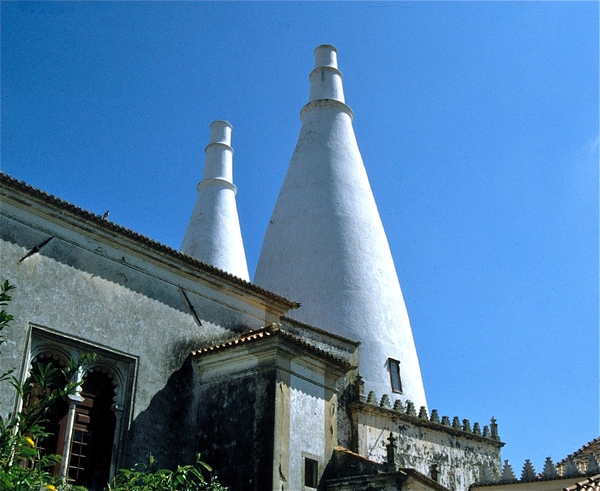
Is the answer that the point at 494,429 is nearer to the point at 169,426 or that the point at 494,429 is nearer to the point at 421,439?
the point at 421,439

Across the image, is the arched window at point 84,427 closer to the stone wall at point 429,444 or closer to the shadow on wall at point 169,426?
the shadow on wall at point 169,426

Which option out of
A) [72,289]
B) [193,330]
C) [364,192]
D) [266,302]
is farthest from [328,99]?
[72,289]

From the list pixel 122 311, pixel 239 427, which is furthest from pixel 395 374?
pixel 122 311

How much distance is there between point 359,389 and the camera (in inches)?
713

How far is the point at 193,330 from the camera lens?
1452cm

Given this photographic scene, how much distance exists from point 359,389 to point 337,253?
4.90m

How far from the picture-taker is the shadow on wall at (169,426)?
1277 centimetres

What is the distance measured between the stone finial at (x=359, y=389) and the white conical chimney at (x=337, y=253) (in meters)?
0.83

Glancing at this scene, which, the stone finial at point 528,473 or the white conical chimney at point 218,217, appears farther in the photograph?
the white conical chimney at point 218,217

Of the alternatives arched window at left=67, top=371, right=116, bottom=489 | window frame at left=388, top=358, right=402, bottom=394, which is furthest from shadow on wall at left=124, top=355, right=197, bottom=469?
window frame at left=388, top=358, right=402, bottom=394

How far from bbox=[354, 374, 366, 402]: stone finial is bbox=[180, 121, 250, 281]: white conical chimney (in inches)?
362

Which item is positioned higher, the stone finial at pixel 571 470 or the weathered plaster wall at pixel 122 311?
the weathered plaster wall at pixel 122 311

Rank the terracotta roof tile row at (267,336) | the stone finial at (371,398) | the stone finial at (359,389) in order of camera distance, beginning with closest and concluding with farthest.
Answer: the terracotta roof tile row at (267,336) → the stone finial at (359,389) → the stone finial at (371,398)

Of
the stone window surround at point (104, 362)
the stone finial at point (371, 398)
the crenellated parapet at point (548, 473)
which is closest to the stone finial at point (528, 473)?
the crenellated parapet at point (548, 473)
